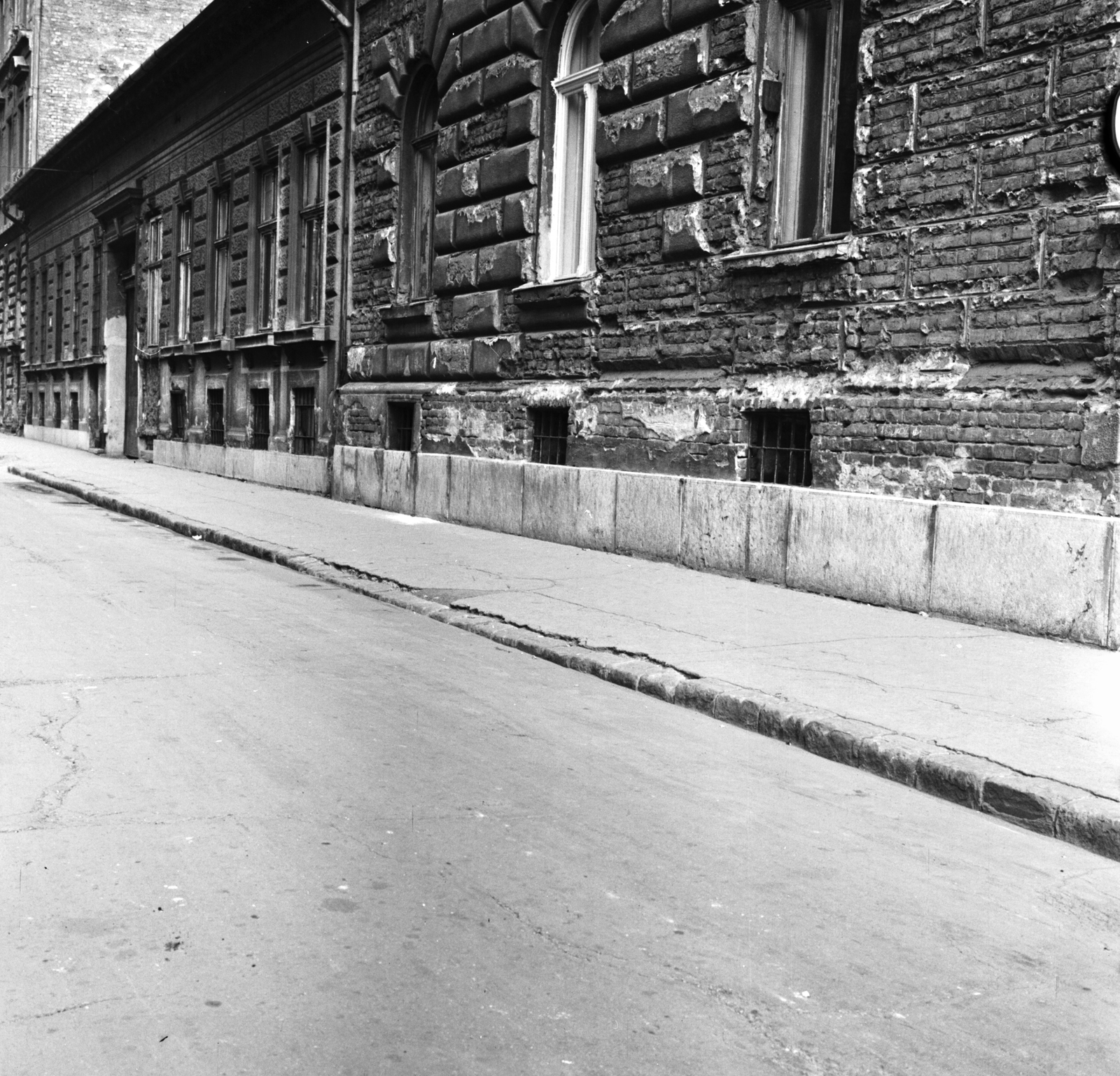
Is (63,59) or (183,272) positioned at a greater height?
(63,59)

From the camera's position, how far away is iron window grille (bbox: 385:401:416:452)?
1698cm

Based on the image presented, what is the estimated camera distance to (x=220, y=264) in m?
24.8

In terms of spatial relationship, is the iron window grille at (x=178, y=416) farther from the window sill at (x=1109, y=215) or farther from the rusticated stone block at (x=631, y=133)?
the window sill at (x=1109, y=215)

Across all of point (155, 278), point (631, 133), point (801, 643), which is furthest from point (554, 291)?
point (155, 278)

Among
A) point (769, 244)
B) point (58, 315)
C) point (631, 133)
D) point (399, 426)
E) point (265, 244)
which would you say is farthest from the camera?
point (58, 315)

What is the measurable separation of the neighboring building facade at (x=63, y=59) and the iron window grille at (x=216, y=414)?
21419mm

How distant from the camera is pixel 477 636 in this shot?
28.3 ft

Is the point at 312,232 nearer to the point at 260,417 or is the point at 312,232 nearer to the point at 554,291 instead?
the point at 260,417

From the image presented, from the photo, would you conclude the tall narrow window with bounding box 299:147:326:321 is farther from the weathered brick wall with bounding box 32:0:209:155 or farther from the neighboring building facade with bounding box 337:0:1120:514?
the weathered brick wall with bounding box 32:0:209:155

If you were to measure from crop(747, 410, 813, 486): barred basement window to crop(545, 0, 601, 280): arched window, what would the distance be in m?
3.35

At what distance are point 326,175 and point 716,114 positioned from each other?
9.37 m

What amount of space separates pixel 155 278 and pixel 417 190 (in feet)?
43.4

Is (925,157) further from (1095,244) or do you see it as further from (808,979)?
(808,979)

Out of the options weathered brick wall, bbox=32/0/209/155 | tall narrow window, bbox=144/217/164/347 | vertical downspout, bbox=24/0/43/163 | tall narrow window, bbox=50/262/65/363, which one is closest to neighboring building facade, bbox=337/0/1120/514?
tall narrow window, bbox=144/217/164/347
